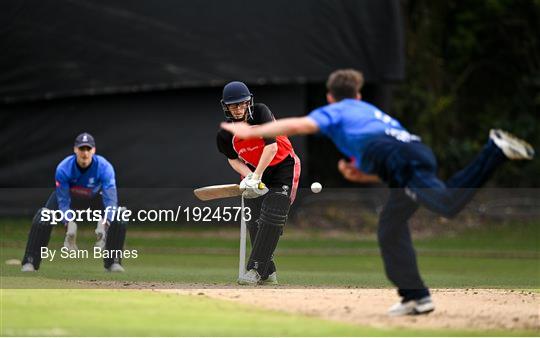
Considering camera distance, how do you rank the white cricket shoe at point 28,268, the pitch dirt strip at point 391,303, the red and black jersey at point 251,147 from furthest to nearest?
the white cricket shoe at point 28,268, the red and black jersey at point 251,147, the pitch dirt strip at point 391,303

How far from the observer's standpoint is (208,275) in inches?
581

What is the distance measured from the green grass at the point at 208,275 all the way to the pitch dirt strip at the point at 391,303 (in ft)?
1.17

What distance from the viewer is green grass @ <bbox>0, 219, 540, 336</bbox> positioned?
30.7 feet

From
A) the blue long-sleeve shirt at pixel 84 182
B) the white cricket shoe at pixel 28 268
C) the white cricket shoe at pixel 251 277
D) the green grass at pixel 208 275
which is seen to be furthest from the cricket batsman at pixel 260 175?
the white cricket shoe at pixel 28 268

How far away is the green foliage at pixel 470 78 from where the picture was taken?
27.0 metres

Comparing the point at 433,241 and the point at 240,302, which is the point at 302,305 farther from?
the point at 433,241

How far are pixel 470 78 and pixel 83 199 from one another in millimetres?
16200

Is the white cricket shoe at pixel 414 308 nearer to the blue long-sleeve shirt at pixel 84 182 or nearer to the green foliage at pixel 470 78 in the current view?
the blue long-sleeve shirt at pixel 84 182

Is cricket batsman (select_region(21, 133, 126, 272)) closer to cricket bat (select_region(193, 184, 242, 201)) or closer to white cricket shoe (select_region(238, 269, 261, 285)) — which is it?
cricket bat (select_region(193, 184, 242, 201))

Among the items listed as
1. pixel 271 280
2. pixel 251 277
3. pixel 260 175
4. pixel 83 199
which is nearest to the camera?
pixel 260 175

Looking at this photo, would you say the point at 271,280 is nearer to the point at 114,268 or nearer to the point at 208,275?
the point at 208,275

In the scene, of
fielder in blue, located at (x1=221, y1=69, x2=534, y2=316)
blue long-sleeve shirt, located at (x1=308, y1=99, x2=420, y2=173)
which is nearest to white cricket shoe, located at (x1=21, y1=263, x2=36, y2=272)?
fielder in blue, located at (x1=221, y1=69, x2=534, y2=316)

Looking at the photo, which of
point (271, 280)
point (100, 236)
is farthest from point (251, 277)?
point (100, 236)

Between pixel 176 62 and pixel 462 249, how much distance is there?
6.40m
